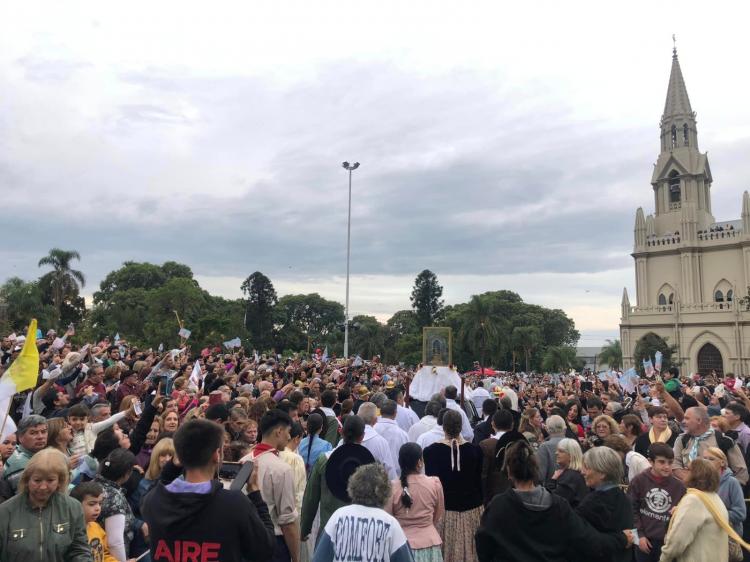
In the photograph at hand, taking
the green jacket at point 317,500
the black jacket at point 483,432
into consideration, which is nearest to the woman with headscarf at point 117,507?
the green jacket at point 317,500

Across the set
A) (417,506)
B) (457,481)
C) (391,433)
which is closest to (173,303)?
(391,433)

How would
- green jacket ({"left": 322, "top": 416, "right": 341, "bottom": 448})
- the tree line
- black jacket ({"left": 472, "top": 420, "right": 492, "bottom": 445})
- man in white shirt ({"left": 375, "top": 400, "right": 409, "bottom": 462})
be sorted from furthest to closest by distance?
the tree line < black jacket ({"left": 472, "top": 420, "right": 492, "bottom": 445}) < green jacket ({"left": 322, "top": 416, "right": 341, "bottom": 448}) < man in white shirt ({"left": 375, "top": 400, "right": 409, "bottom": 462})

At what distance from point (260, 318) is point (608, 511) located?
69.0 metres

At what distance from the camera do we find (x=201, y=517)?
9.61 feet

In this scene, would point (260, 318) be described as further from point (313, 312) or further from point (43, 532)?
point (43, 532)

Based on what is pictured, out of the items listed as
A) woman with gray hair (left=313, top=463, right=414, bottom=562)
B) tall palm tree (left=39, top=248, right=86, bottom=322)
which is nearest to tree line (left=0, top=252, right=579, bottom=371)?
tall palm tree (left=39, top=248, right=86, bottom=322)

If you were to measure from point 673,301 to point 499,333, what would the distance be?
17.5 meters

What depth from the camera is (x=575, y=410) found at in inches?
360

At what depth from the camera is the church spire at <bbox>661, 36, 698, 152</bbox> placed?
63125 mm

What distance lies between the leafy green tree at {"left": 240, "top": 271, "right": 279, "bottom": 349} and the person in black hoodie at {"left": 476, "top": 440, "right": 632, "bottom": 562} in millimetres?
68049

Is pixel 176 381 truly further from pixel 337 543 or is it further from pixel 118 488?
pixel 337 543

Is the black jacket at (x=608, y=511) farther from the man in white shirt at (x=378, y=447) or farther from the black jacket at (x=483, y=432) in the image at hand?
the black jacket at (x=483, y=432)

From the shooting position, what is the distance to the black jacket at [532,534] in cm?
355

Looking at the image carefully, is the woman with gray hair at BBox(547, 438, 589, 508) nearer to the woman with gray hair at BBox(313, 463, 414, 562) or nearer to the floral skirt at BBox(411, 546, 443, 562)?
the floral skirt at BBox(411, 546, 443, 562)
